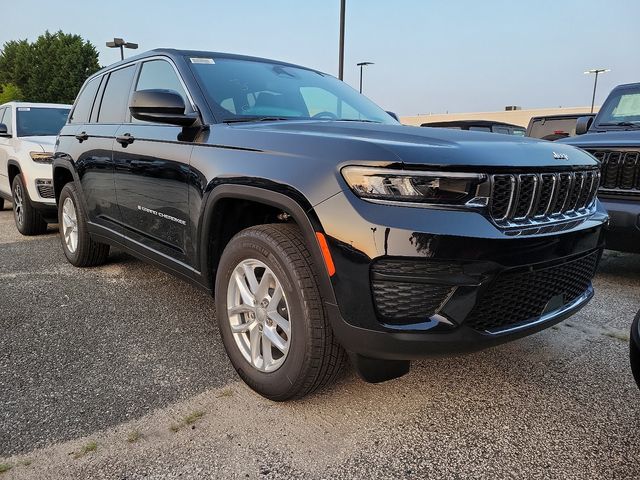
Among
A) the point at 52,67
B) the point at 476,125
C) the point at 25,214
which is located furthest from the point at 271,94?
the point at 52,67

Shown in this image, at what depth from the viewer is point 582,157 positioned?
2553mm

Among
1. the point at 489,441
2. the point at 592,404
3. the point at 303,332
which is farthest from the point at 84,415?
the point at 592,404

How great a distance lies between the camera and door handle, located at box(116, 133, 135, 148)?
3.48 metres

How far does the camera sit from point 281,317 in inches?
92.4

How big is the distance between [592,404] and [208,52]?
2.97 m

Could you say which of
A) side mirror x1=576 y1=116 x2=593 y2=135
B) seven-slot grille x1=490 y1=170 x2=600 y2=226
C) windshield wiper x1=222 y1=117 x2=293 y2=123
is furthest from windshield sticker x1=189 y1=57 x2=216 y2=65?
side mirror x1=576 y1=116 x2=593 y2=135

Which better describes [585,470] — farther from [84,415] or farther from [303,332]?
[84,415]

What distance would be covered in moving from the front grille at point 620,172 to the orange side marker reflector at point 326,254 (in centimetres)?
315

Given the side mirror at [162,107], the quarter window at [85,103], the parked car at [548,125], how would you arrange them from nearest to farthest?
the side mirror at [162,107], the quarter window at [85,103], the parked car at [548,125]

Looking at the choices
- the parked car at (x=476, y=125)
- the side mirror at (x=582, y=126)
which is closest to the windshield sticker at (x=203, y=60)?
the side mirror at (x=582, y=126)

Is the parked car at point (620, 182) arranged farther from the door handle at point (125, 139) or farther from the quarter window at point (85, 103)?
the quarter window at point (85, 103)

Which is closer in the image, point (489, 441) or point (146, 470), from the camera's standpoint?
point (146, 470)

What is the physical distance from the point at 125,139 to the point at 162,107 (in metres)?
0.96

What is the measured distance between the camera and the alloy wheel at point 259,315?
234cm
